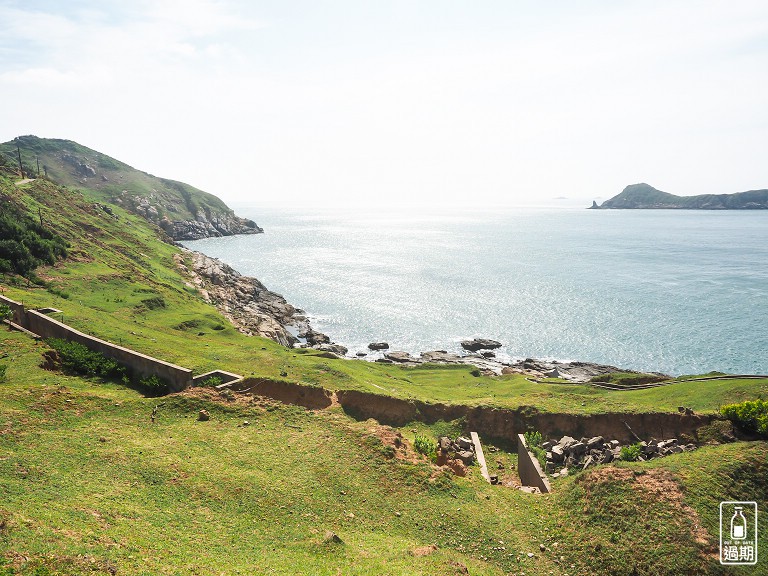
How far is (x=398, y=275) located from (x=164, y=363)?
106155mm

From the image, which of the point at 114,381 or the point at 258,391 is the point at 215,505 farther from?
the point at 114,381

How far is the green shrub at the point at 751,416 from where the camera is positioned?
27070mm

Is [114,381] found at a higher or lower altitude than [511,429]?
higher

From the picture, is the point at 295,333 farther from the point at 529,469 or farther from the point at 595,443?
the point at 595,443

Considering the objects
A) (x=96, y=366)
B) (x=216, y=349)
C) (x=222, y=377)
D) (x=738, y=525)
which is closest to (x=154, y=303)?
(x=216, y=349)

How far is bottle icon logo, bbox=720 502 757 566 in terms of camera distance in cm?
1875

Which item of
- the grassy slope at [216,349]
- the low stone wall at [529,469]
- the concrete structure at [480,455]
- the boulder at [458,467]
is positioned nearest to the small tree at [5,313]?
the grassy slope at [216,349]

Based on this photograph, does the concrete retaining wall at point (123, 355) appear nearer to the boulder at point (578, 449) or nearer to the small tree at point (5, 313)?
the small tree at point (5, 313)

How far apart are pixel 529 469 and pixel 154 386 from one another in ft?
89.7

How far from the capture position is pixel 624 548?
1939 centimetres

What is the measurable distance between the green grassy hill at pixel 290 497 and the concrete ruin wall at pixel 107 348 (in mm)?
2433

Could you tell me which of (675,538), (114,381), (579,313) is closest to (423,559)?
(675,538)

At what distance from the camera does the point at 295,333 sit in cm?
8706

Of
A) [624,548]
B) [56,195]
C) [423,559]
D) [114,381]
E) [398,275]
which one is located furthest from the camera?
[398,275]
